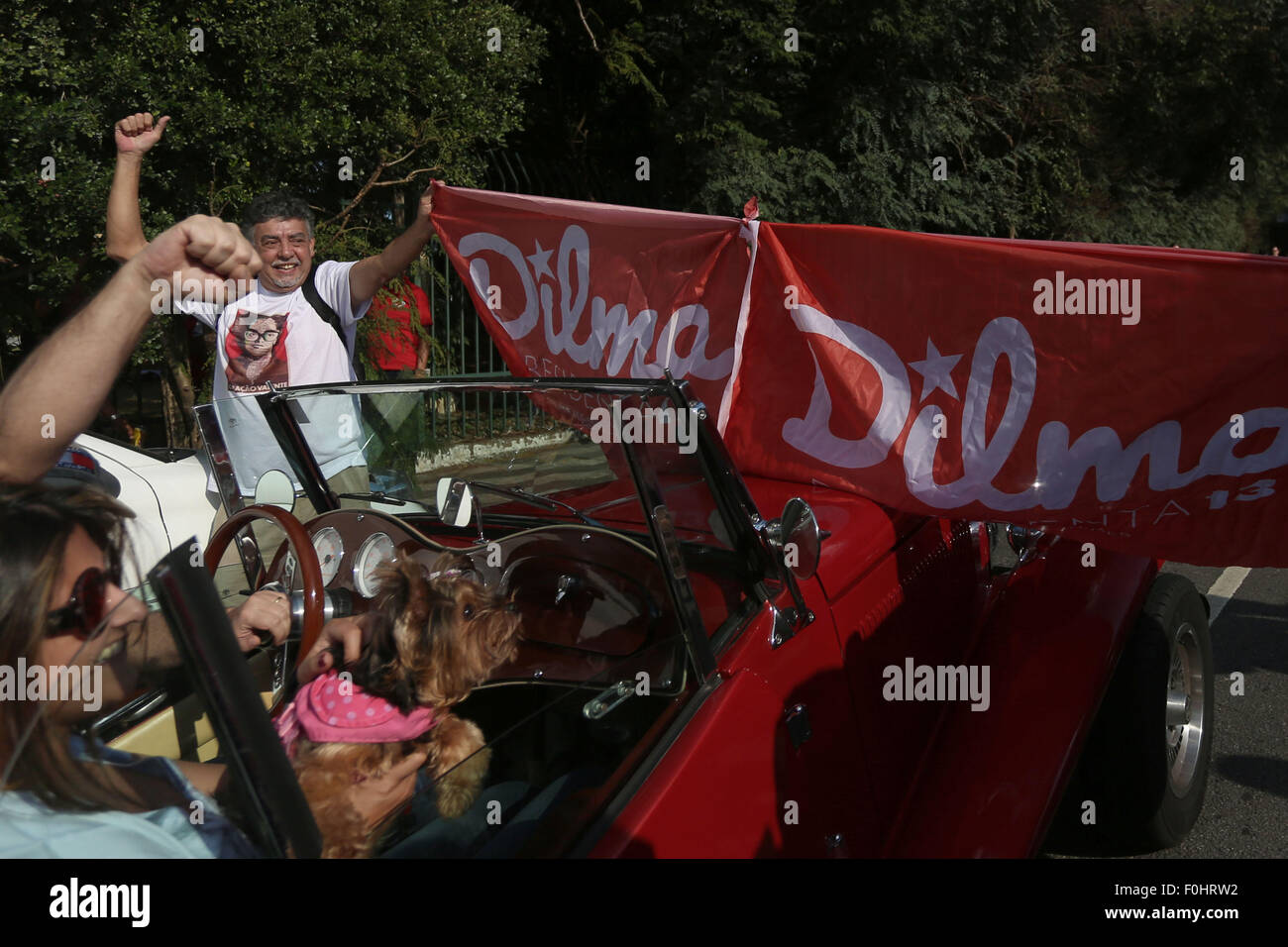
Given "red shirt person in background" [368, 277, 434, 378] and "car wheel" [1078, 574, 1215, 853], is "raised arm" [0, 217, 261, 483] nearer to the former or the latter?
"car wheel" [1078, 574, 1215, 853]

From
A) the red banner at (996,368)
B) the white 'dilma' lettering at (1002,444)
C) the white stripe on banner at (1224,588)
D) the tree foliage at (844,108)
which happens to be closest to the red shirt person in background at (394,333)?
the tree foliage at (844,108)

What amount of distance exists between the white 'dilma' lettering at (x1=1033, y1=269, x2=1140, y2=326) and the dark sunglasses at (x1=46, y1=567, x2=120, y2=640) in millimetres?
2457

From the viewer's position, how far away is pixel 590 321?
4.03m

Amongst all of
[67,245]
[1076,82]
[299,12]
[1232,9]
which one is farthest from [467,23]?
[1232,9]

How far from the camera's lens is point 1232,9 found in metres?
16.5

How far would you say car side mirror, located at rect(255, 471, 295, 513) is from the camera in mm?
2438

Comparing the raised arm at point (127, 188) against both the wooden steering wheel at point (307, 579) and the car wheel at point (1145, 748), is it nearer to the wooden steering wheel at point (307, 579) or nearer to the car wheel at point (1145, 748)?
the wooden steering wheel at point (307, 579)

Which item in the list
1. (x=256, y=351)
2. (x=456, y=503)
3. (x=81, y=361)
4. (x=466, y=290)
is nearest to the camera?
(x=81, y=361)

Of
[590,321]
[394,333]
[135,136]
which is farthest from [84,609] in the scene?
[394,333]

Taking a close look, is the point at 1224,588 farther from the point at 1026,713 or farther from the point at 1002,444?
the point at 1026,713

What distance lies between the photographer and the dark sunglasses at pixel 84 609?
1.25m

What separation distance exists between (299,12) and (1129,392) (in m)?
5.23

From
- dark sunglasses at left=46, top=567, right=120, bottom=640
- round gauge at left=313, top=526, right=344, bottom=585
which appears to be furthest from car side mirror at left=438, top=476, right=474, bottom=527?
dark sunglasses at left=46, top=567, right=120, bottom=640

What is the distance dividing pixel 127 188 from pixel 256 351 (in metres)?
0.70
